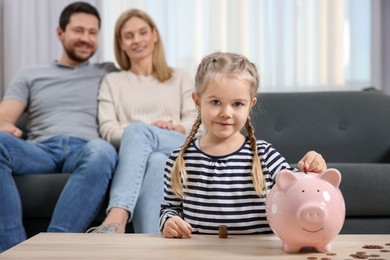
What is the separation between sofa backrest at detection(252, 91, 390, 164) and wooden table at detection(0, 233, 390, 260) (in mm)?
1546

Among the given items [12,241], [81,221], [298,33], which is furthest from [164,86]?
[298,33]

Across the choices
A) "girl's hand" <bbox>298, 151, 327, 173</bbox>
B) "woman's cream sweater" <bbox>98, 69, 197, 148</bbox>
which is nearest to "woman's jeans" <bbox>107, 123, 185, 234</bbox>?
→ "woman's cream sweater" <bbox>98, 69, 197, 148</bbox>

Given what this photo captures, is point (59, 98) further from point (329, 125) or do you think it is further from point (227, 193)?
point (227, 193)

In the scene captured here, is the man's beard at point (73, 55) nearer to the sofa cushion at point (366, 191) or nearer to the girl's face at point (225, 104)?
the sofa cushion at point (366, 191)

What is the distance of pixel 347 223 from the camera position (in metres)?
2.14

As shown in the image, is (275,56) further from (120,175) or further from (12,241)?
(12,241)

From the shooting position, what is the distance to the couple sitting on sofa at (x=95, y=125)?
2.09 m

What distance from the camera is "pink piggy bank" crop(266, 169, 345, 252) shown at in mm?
1023

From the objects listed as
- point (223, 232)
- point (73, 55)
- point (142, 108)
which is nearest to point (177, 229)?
point (223, 232)

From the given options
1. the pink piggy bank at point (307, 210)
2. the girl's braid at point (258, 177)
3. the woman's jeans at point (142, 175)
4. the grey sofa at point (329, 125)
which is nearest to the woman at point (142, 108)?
the woman's jeans at point (142, 175)

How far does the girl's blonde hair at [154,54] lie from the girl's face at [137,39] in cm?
2

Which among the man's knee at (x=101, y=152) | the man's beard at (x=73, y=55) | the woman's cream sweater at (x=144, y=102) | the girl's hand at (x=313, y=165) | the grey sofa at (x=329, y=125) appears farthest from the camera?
the man's beard at (x=73, y=55)

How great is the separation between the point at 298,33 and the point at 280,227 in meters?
2.71

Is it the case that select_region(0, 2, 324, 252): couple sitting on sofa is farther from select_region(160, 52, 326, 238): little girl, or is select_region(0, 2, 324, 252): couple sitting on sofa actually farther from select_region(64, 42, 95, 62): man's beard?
select_region(160, 52, 326, 238): little girl
